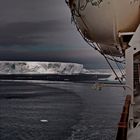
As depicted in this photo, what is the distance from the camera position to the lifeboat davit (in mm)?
3287

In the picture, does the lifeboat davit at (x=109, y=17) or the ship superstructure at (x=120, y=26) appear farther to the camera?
the lifeboat davit at (x=109, y=17)

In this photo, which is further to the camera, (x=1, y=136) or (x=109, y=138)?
(x=1, y=136)

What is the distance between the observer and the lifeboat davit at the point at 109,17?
10.8 ft

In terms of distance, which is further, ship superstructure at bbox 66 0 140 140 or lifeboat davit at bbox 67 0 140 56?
lifeboat davit at bbox 67 0 140 56

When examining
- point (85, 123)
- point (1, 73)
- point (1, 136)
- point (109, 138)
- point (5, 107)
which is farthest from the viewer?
point (1, 73)

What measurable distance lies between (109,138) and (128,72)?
2379 centimetres

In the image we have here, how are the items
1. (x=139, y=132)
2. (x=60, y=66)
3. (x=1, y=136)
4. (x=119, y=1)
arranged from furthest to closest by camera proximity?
1. (x=60, y=66)
2. (x=1, y=136)
3. (x=119, y=1)
4. (x=139, y=132)

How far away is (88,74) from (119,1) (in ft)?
503

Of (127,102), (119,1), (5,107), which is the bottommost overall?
(5,107)

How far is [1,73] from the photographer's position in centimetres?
17212

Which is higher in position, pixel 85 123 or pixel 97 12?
pixel 97 12

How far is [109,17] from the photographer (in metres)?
3.38

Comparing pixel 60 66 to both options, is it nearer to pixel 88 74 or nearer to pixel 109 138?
pixel 88 74

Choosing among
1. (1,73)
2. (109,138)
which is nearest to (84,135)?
(109,138)
